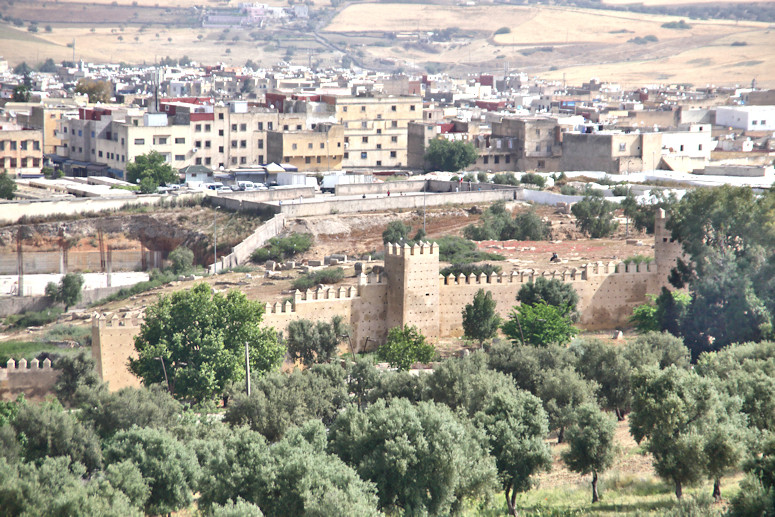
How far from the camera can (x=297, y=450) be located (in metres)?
16.1

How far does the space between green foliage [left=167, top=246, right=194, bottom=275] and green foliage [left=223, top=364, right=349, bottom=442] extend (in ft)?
50.1

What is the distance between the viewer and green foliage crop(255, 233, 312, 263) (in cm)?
3516

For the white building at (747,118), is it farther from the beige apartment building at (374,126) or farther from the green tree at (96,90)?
the green tree at (96,90)

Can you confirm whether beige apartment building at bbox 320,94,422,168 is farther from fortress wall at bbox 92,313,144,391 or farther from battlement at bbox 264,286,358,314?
fortress wall at bbox 92,313,144,391

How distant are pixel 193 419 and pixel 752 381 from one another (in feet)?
27.7

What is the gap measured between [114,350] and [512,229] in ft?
54.8

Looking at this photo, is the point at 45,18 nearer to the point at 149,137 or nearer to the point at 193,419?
the point at 149,137

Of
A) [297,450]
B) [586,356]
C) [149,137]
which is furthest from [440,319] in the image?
[149,137]

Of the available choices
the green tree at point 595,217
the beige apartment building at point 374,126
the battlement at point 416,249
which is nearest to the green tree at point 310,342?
the battlement at point 416,249

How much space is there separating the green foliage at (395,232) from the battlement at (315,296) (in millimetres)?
10101

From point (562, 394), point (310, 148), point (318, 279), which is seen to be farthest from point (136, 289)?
point (310, 148)

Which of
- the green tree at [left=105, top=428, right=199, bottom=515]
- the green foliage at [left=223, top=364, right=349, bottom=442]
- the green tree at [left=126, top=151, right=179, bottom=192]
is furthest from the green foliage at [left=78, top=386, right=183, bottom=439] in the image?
the green tree at [left=126, top=151, right=179, bottom=192]

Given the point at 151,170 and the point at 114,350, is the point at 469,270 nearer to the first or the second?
the point at 114,350

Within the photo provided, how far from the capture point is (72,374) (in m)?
23.1
